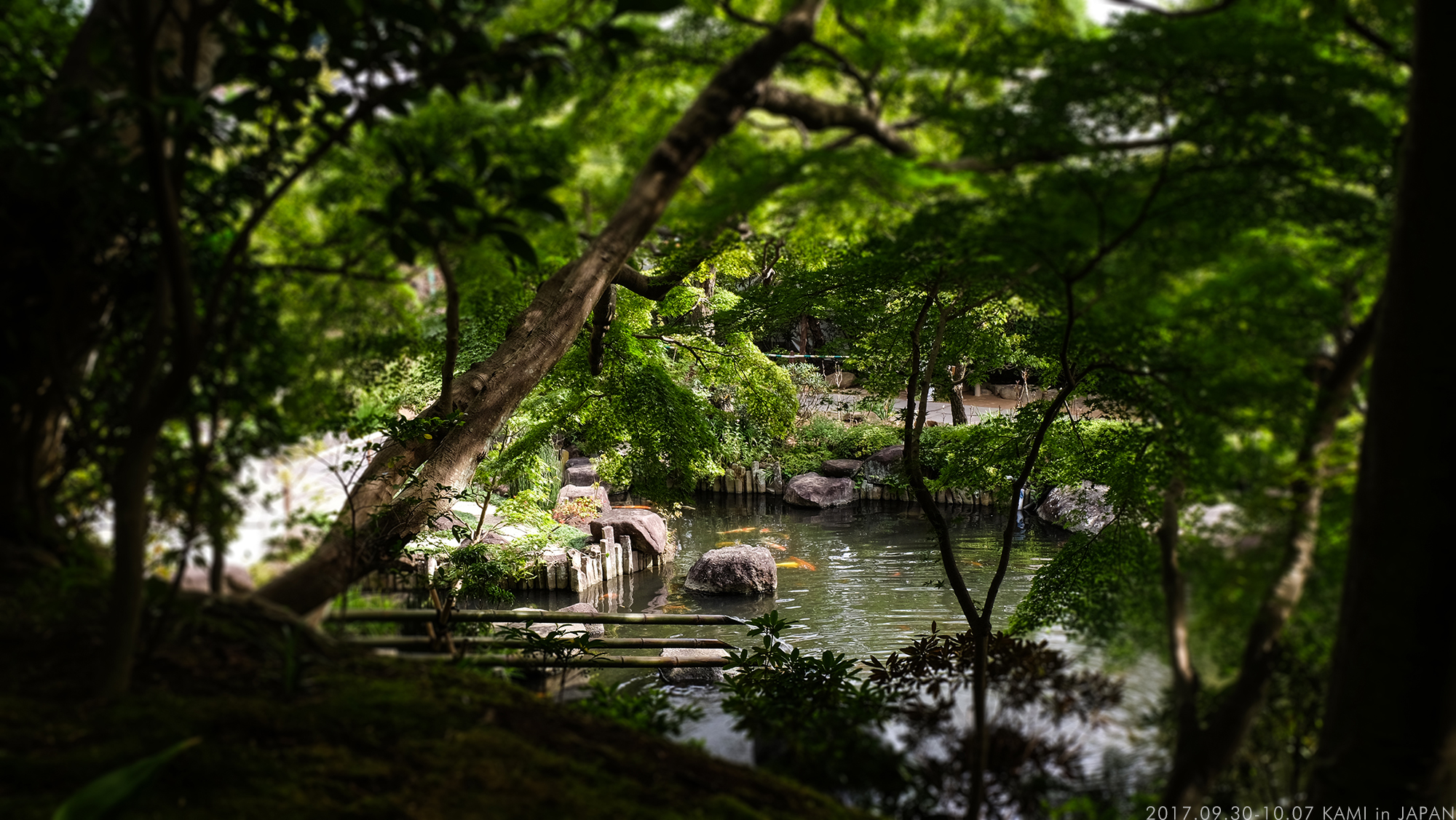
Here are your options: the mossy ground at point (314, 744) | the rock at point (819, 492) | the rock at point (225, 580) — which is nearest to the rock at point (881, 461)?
the rock at point (819, 492)

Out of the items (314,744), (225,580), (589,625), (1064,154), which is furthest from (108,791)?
(589,625)

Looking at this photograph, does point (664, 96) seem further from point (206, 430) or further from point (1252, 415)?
point (1252, 415)

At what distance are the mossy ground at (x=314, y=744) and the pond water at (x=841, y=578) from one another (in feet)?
5.60

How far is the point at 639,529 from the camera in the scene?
10258mm

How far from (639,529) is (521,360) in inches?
255

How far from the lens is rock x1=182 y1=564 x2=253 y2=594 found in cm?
225

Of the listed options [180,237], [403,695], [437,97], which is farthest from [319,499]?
[437,97]

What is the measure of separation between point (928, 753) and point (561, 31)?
8.38 feet

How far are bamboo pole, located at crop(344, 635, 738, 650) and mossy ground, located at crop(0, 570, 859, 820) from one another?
3.3 inches

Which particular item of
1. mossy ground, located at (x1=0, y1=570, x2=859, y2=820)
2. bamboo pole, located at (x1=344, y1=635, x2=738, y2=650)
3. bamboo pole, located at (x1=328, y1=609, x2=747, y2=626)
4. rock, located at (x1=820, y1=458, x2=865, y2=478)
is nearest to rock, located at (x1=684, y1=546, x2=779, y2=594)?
bamboo pole, located at (x1=328, y1=609, x2=747, y2=626)

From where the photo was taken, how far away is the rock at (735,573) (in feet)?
29.6

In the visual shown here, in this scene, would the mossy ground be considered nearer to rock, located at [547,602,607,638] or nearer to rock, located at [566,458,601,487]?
rock, located at [547,602,607,638]

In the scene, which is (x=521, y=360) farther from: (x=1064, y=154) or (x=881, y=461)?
(x=881, y=461)

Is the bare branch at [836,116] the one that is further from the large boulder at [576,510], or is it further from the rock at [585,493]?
the rock at [585,493]
